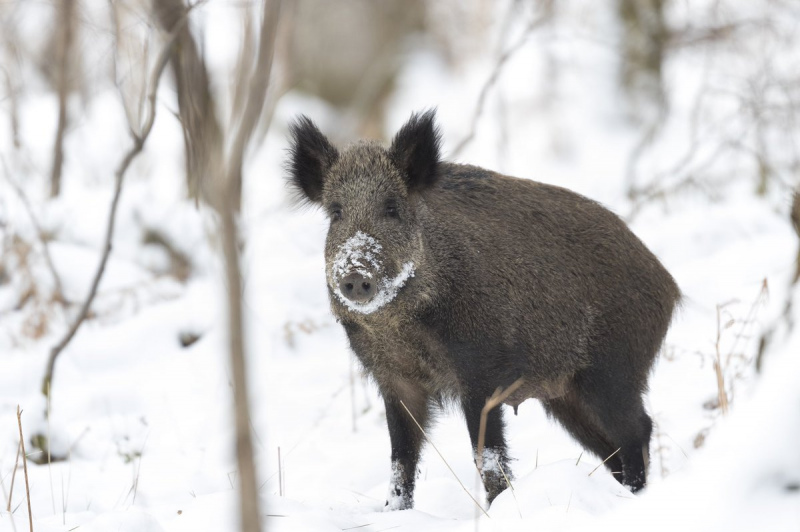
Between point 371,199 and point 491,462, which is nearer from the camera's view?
point 491,462

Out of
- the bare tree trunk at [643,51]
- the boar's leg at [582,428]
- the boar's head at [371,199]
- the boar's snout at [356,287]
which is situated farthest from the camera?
the bare tree trunk at [643,51]

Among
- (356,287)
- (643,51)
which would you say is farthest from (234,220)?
(643,51)

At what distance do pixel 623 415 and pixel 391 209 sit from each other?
1.59 meters

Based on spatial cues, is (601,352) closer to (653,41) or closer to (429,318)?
(429,318)

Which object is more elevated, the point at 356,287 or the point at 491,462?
the point at 356,287

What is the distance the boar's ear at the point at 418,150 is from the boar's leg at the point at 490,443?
1.06m

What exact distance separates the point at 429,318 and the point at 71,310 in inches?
178

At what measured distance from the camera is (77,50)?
11352mm

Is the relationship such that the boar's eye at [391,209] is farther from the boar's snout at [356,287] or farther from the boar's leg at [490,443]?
the boar's leg at [490,443]

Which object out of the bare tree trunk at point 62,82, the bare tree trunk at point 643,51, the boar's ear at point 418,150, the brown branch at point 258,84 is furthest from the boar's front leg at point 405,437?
the bare tree trunk at point 643,51

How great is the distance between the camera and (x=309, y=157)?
4168 millimetres

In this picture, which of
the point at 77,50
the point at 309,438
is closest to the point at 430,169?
the point at 309,438

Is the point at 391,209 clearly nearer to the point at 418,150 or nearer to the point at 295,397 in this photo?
the point at 418,150

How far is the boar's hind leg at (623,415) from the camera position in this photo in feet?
14.0
